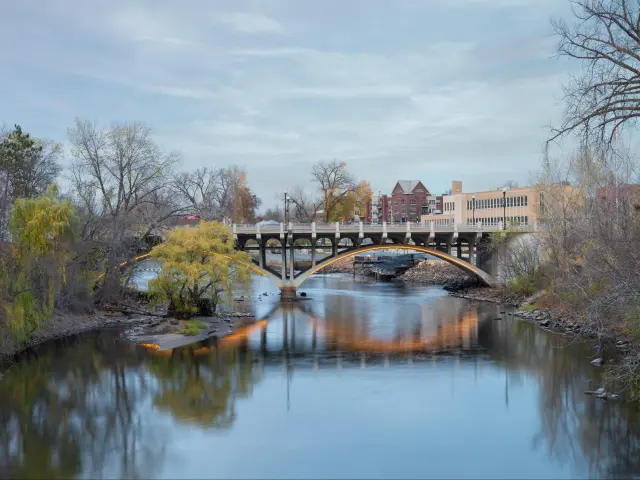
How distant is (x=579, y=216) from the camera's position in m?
29.8


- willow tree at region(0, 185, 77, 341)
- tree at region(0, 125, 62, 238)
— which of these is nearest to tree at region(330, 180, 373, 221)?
tree at region(0, 125, 62, 238)

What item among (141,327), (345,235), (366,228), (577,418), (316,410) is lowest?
(577,418)

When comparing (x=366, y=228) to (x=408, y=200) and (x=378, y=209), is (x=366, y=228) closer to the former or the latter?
(x=408, y=200)

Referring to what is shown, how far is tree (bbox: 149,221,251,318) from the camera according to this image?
29.8 m

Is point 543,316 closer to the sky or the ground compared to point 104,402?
closer to the sky

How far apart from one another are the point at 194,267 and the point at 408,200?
259ft

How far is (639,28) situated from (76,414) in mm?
16678

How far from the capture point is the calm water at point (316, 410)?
13562 mm

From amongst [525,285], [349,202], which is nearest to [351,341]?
[525,285]

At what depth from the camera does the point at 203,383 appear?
20.2 meters

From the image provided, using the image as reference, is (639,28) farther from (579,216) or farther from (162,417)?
(579,216)

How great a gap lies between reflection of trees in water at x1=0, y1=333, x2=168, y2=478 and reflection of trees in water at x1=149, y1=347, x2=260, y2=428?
0.82 m

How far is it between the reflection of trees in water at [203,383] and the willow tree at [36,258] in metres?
4.83

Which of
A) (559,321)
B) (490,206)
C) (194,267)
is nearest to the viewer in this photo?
(194,267)
